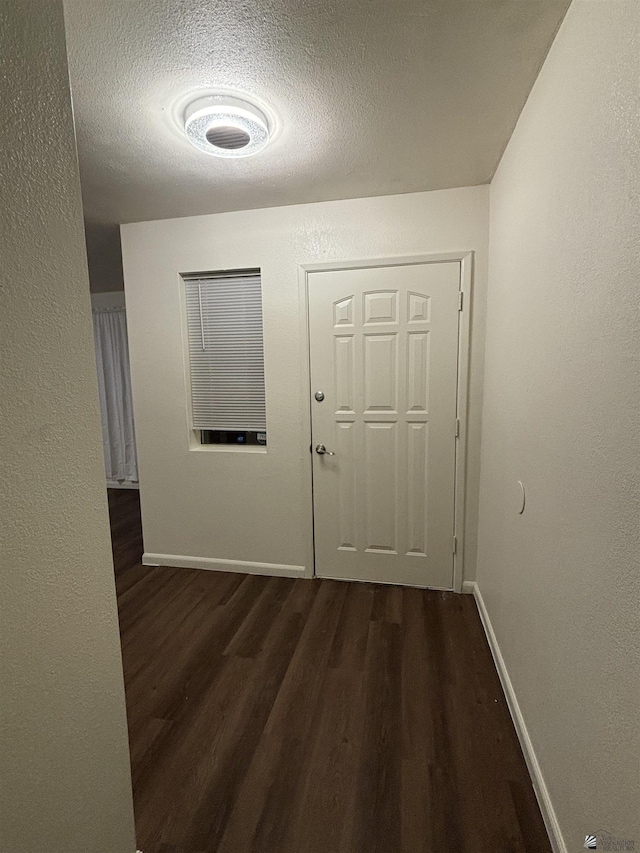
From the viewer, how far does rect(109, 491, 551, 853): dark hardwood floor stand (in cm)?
118

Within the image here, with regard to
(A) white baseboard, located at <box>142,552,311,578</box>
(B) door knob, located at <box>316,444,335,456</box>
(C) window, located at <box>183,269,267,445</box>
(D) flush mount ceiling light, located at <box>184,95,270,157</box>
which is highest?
(D) flush mount ceiling light, located at <box>184,95,270,157</box>

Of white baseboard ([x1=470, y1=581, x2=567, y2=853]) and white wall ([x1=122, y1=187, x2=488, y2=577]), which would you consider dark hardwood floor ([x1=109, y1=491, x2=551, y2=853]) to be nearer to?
white baseboard ([x1=470, y1=581, x2=567, y2=853])

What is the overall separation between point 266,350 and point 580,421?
1.87m

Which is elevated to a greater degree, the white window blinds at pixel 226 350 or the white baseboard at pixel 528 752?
the white window blinds at pixel 226 350

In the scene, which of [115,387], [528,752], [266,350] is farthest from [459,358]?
[115,387]

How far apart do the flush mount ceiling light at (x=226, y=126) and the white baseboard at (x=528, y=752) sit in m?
2.49

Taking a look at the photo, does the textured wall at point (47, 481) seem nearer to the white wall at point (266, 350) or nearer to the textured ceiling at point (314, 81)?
the textured ceiling at point (314, 81)

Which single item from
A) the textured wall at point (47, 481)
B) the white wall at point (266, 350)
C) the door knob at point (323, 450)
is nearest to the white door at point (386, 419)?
the door knob at point (323, 450)

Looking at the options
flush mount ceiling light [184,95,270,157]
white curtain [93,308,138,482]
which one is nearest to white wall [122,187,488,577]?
flush mount ceiling light [184,95,270,157]

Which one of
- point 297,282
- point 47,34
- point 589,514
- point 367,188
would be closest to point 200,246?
point 297,282

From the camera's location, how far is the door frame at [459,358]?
7.21ft

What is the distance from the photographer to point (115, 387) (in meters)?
4.68

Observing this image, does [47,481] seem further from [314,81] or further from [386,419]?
[386,419]

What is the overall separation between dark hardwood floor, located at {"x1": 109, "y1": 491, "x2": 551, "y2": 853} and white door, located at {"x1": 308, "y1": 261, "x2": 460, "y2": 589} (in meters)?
0.30
